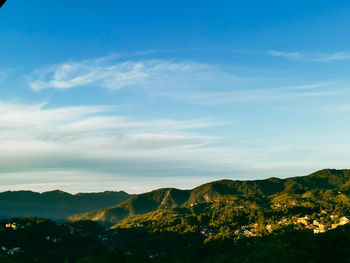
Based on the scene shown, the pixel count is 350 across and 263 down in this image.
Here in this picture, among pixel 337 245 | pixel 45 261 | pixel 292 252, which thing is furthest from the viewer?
pixel 45 261

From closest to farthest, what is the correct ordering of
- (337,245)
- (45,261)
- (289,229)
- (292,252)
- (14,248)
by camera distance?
(292,252)
(337,245)
(289,229)
(45,261)
(14,248)

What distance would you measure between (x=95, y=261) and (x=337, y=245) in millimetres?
23400

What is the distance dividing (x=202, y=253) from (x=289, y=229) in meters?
175

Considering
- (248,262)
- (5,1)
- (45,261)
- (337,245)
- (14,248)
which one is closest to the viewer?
(5,1)

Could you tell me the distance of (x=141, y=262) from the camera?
29.8m

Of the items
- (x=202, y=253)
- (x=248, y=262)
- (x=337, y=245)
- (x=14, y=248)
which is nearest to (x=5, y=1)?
(x=248, y=262)

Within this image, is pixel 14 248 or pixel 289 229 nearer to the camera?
pixel 289 229

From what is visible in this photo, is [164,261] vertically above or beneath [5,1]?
beneath

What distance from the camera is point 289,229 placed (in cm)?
3291

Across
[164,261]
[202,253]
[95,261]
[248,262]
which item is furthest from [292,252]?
[202,253]

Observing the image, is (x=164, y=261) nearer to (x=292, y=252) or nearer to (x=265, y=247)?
(x=265, y=247)

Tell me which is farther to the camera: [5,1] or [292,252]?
[292,252]

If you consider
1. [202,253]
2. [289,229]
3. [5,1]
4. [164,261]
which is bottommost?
[202,253]

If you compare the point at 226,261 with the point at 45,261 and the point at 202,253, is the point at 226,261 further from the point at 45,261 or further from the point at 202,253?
the point at 202,253
